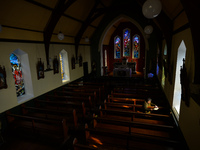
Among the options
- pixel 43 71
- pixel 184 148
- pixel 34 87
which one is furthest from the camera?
pixel 43 71

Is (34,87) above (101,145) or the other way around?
above

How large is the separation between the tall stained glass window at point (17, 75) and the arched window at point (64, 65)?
A: 125 inches

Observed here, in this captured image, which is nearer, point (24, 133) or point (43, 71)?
point (24, 133)

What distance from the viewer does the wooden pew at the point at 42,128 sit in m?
3.94

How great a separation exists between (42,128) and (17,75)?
3.04 meters

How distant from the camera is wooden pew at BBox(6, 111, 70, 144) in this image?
394cm

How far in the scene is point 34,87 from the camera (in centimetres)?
641

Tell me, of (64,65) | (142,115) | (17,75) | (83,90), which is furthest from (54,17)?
(142,115)

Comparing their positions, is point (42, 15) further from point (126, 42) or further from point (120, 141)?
point (126, 42)

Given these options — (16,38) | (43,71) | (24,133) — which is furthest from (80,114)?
(16,38)

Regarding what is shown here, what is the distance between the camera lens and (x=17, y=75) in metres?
6.03

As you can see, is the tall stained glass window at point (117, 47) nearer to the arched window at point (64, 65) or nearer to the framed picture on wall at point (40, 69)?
the arched window at point (64, 65)

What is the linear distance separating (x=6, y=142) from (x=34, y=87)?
110 inches

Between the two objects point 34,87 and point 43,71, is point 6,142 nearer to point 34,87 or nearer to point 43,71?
point 34,87
